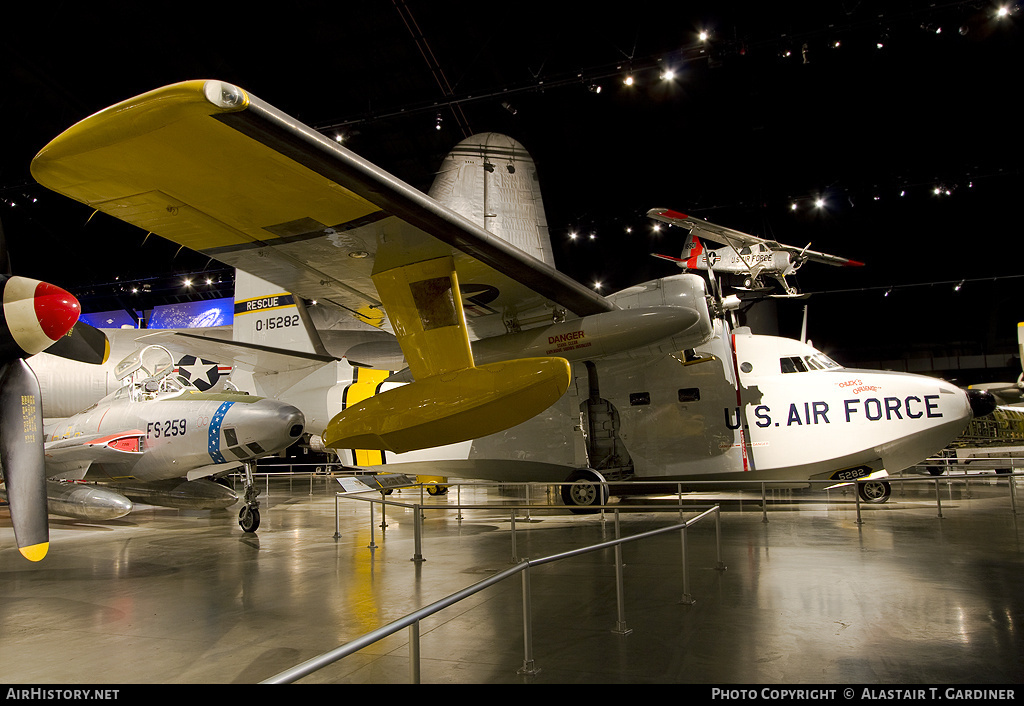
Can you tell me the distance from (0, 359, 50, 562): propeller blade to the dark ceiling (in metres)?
10.4

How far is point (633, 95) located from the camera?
1381cm

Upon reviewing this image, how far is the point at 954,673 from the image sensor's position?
3141 millimetres

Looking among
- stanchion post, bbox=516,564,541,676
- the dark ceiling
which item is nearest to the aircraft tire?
stanchion post, bbox=516,564,541,676

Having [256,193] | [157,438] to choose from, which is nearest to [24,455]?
[256,193]

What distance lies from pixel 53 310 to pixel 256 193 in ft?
5.77

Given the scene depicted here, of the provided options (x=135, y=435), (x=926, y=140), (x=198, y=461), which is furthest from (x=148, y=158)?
(x=926, y=140)

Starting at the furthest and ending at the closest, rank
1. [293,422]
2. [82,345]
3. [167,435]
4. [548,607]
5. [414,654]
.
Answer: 1. [167,435]
2. [293,422]
3. [82,345]
4. [548,607]
5. [414,654]

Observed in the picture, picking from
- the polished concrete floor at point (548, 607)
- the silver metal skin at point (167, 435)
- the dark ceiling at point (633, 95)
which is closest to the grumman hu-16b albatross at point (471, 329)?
the polished concrete floor at point (548, 607)

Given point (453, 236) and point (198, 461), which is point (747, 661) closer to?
point (453, 236)

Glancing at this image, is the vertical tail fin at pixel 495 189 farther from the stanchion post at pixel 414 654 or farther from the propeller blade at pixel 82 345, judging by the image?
the stanchion post at pixel 414 654

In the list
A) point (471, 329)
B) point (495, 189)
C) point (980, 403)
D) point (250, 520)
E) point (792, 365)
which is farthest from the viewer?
point (495, 189)

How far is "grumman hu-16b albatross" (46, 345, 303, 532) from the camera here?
31.0 ft

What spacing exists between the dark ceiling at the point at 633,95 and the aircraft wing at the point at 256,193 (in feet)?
25.8

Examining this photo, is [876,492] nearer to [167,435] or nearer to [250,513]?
[250,513]
